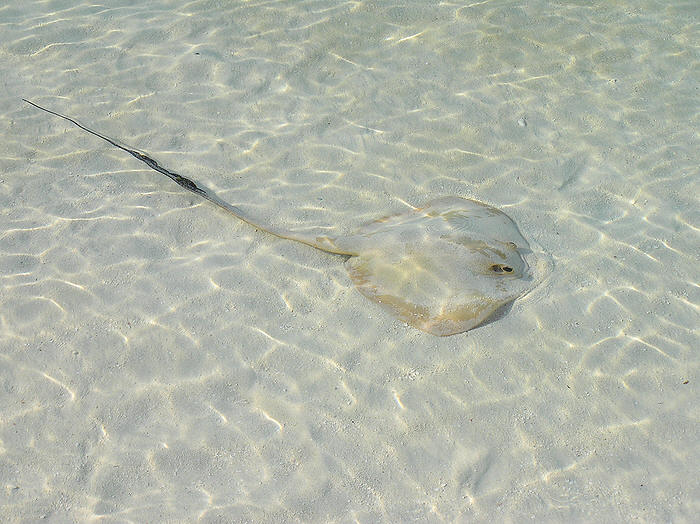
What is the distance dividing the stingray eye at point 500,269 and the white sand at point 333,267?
28 centimetres

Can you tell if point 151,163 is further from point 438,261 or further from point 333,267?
point 438,261

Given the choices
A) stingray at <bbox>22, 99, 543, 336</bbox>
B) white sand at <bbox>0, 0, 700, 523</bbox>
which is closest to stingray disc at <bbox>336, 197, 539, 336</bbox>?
stingray at <bbox>22, 99, 543, 336</bbox>

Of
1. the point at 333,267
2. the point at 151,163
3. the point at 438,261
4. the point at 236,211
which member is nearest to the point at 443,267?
the point at 438,261

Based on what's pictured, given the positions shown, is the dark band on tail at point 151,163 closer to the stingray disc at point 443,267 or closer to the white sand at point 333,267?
the white sand at point 333,267

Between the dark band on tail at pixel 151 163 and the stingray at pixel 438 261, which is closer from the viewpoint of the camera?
the stingray at pixel 438 261

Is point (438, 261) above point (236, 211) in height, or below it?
below

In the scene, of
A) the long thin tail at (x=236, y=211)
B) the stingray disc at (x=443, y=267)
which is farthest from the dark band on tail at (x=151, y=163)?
the stingray disc at (x=443, y=267)

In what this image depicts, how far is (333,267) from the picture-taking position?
4285mm

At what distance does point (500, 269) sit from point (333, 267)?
3.58 feet

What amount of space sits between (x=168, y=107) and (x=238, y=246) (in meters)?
1.87

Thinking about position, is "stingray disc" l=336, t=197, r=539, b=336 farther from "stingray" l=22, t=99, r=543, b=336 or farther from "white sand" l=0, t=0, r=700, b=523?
"white sand" l=0, t=0, r=700, b=523

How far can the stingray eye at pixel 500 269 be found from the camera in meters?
3.96

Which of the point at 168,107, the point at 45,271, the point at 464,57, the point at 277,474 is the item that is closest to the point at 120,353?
the point at 45,271

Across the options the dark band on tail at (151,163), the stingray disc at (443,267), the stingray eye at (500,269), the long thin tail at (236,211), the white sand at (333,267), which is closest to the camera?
the white sand at (333,267)
